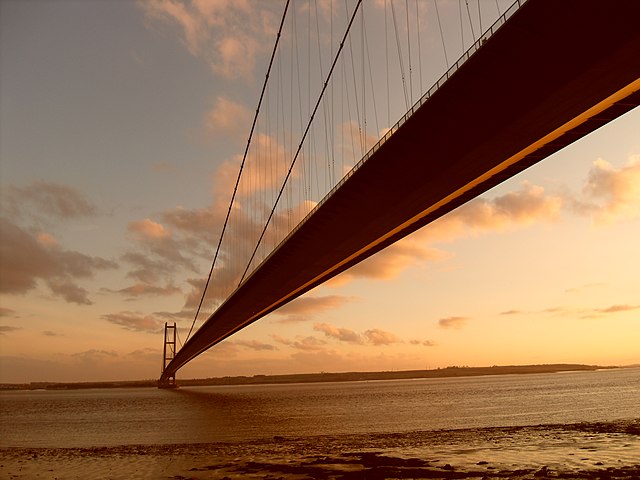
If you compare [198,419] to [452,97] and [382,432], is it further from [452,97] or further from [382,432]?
[452,97]

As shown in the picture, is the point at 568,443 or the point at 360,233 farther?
the point at 360,233

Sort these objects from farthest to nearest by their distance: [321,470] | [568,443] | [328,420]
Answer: [328,420]
[568,443]
[321,470]

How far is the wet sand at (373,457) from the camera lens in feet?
56.9

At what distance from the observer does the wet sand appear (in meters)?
17.3

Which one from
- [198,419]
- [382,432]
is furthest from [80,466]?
[198,419]

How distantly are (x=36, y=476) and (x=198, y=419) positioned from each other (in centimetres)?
2753

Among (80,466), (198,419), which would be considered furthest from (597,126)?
(198,419)

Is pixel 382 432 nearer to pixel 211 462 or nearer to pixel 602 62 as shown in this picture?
pixel 211 462

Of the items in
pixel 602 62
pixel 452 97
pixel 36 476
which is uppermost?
pixel 452 97

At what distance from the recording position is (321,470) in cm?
1830

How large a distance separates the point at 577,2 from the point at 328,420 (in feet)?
Answer: 114

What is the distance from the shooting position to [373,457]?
20.9 metres

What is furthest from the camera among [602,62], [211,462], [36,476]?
[211,462]

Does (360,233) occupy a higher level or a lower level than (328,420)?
higher
